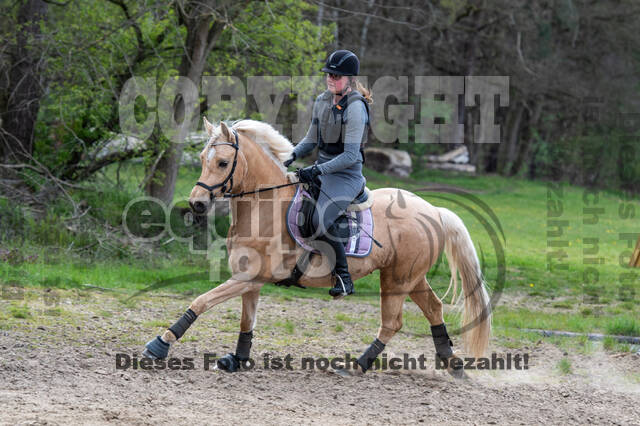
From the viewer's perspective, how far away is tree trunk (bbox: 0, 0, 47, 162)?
427 inches

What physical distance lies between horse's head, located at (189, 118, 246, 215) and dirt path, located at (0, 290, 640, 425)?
142 cm

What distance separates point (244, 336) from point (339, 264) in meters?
1.04

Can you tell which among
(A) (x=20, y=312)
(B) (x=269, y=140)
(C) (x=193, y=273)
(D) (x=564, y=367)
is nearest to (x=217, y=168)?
(B) (x=269, y=140)

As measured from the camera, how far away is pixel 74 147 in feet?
37.7

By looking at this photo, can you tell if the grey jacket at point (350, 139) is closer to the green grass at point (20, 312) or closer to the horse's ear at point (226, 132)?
the horse's ear at point (226, 132)

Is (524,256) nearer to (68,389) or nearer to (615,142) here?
(68,389)

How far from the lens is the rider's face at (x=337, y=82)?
218 inches

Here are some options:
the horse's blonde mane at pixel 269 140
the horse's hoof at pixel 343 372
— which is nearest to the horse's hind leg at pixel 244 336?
the horse's hoof at pixel 343 372

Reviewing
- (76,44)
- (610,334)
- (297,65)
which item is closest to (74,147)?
(76,44)

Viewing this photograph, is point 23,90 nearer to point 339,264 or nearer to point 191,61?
point 191,61

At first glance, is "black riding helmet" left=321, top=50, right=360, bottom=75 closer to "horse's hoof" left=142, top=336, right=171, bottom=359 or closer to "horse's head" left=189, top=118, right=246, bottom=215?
"horse's head" left=189, top=118, right=246, bottom=215

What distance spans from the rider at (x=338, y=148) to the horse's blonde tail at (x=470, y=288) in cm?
102

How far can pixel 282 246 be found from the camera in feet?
18.4

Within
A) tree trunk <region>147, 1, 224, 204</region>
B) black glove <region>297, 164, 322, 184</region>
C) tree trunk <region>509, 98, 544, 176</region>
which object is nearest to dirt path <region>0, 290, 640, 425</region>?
black glove <region>297, 164, 322, 184</region>
